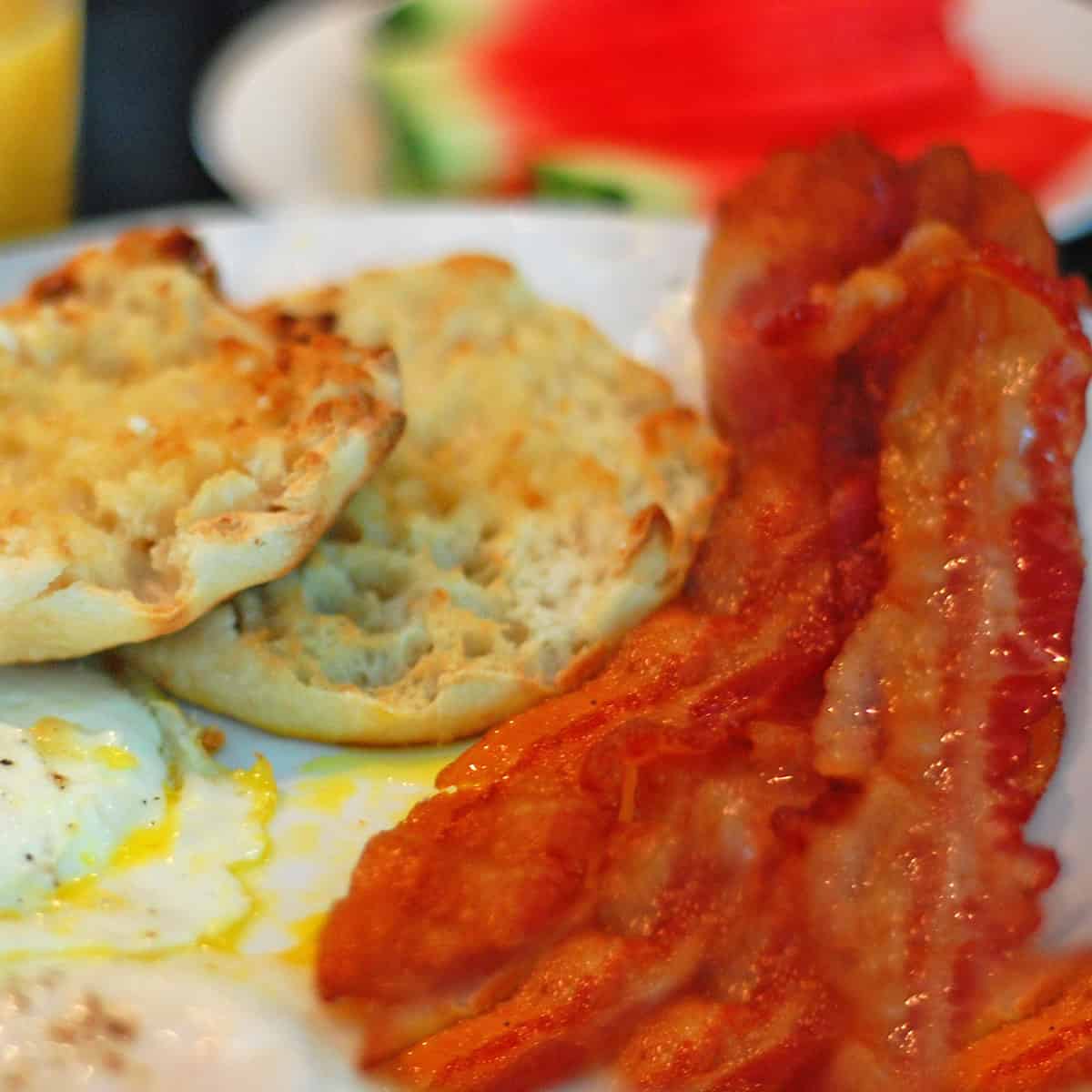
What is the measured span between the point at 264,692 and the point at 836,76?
2.54 meters

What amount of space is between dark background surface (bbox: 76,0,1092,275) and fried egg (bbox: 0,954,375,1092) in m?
2.31

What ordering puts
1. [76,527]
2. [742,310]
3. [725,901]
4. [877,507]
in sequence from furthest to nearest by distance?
[742,310], [877,507], [76,527], [725,901]

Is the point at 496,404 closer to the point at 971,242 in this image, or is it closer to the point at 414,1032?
the point at 971,242

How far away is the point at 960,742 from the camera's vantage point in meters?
1.32

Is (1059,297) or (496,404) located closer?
(1059,297)

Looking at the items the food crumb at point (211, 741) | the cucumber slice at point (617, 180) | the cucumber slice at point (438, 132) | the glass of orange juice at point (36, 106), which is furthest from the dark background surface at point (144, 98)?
the food crumb at point (211, 741)

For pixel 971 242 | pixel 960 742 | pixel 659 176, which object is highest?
pixel 659 176

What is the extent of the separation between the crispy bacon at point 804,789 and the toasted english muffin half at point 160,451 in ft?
1.12

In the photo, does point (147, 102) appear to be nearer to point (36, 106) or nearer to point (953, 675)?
point (36, 106)

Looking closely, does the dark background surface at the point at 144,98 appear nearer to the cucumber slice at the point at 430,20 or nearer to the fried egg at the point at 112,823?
the cucumber slice at the point at 430,20

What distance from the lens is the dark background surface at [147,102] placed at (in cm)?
354

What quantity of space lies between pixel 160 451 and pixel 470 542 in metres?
0.39

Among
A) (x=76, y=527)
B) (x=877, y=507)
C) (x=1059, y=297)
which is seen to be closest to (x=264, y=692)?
(x=76, y=527)

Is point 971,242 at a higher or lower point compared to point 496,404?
lower
